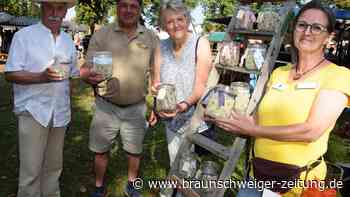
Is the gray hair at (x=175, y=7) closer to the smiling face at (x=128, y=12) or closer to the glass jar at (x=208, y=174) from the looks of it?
the smiling face at (x=128, y=12)

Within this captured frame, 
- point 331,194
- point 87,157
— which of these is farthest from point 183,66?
point 87,157

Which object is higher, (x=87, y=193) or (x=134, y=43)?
(x=134, y=43)

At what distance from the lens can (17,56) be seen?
108 inches

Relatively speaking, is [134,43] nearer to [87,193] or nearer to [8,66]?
[8,66]

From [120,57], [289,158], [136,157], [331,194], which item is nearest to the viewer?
[331,194]

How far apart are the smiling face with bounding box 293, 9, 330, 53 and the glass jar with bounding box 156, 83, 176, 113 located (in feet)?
3.33

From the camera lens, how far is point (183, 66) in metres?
2.91

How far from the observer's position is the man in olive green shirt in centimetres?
333

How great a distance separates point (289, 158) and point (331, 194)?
264 mm

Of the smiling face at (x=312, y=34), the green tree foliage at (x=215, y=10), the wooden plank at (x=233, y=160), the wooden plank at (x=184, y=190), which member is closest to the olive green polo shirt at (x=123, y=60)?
the wooden plank at (x=184, y=190)

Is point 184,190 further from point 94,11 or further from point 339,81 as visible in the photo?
point 94,11

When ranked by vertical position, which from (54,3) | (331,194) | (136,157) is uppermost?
(54,3)

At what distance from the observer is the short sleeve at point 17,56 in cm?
274

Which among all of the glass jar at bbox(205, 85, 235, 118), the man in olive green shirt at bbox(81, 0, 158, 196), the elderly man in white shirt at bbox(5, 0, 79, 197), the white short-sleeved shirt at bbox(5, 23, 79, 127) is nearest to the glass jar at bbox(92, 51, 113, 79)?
the elderly man in white shirt at bbox(5, 0, 79, 197)
